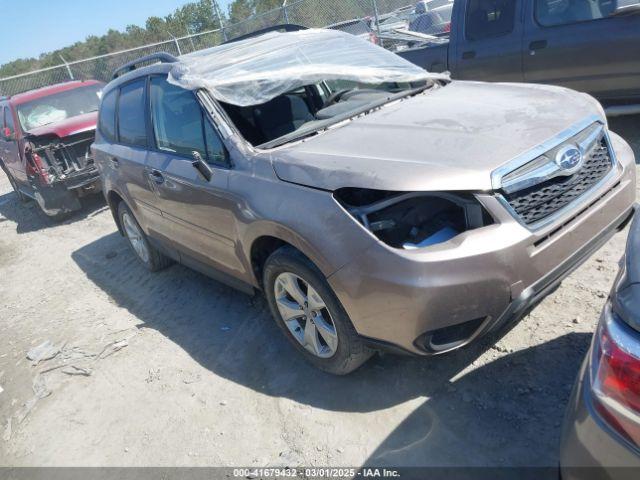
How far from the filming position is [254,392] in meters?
3.22

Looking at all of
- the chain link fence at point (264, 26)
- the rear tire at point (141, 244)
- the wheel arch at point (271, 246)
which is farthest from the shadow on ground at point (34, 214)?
the wheel arch at point (271, 246)

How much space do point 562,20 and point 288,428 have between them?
16.8 feet

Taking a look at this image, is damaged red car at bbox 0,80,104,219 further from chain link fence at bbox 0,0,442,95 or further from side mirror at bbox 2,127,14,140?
chain link fence at bbox 0,0,442,95

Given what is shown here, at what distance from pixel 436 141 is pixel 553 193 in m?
0.62

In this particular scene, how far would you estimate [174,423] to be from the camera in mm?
3148

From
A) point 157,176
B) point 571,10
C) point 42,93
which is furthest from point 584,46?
point 42,93

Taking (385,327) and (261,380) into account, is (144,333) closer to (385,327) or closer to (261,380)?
(261,380)

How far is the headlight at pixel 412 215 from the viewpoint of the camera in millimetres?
2424

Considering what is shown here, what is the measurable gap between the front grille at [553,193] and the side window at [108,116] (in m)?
3.83

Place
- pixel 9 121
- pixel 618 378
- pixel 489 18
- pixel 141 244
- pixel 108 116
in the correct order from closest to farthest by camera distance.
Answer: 1. pixel 618 378
2. pixel 108 116
3. pixel 141 244
4. pixel 489 18
5. pixel 9 121

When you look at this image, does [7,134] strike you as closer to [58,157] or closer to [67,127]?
[58,157]

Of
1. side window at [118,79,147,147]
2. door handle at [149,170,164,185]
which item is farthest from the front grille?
side window at [118,79,147,147]

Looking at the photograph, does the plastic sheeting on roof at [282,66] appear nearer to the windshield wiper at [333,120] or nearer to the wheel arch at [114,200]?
the windshield wiper at [333,120]

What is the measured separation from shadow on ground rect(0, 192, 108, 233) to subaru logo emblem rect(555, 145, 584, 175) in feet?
24.6
